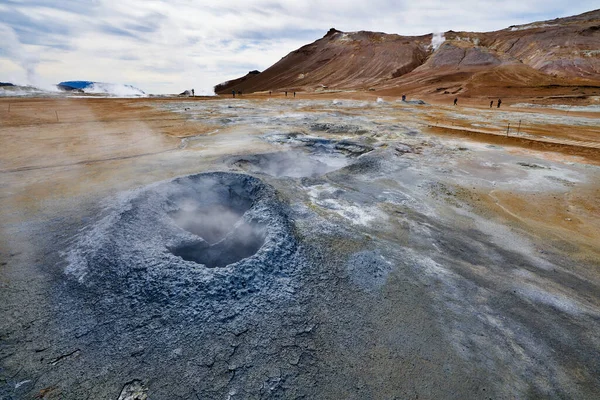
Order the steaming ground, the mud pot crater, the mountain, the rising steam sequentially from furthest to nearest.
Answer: the rising steam < the mountain < the mud pot crater < the steaming ground

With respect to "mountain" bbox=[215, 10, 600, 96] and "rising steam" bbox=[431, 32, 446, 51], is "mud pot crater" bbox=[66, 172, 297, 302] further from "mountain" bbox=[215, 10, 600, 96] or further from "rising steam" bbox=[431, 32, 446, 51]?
"rising steam" bbox=[431, 32, 446, 51]

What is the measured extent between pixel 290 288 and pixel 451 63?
57.1m

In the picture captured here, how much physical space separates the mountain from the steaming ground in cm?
3611

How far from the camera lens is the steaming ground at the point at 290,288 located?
2.86 meters

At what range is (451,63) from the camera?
4916cm

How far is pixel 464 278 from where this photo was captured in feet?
14.4

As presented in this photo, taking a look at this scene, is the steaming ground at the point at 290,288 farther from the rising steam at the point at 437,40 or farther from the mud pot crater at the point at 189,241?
the rising steam at the point at 437,40

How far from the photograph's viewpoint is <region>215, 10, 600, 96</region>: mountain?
3872 cm

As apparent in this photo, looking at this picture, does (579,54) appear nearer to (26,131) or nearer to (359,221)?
(359,221)

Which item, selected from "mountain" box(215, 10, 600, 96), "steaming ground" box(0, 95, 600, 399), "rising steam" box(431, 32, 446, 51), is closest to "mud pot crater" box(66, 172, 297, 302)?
"steaming ground" box(0, 95, 600, 399)

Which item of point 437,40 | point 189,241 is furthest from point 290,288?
point 437,40

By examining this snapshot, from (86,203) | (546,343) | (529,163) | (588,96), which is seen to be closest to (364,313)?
(546,343)

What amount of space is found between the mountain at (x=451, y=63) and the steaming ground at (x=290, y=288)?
1422 inches

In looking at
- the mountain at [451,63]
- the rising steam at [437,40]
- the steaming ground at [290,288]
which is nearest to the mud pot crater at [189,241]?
the steaming ground at [290,288]
